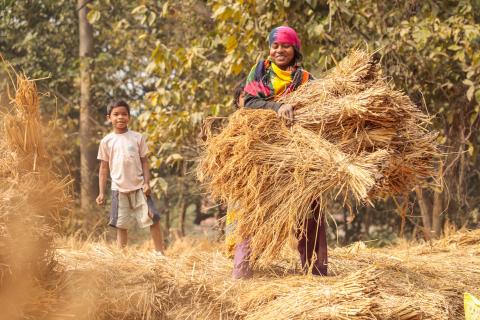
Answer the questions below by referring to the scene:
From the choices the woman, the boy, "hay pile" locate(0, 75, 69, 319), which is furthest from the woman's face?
the boy

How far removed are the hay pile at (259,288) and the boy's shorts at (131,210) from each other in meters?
0.59

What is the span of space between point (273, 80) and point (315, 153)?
79cm

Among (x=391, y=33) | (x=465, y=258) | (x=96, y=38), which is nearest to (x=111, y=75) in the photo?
(x=96, y=38)

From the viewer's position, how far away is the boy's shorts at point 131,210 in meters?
6.70

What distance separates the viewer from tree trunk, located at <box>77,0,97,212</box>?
12.6m

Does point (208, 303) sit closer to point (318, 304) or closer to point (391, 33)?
point (318, 304)

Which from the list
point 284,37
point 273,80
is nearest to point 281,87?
point 273,80

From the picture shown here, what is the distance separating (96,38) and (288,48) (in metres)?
9.53

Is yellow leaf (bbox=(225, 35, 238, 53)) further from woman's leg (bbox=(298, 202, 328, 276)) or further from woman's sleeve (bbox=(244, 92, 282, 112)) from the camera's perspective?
woman's leg (bbox=(298, 202, 328, 276))

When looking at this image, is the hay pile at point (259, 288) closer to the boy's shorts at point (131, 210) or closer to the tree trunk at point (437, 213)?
the boy's shorts at point (131, 210)

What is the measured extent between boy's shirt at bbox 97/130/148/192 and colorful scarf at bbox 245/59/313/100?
6.10ft

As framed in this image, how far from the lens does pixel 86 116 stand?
42.2 feet

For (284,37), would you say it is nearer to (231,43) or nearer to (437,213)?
(231,43)

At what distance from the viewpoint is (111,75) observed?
44.2 ft
